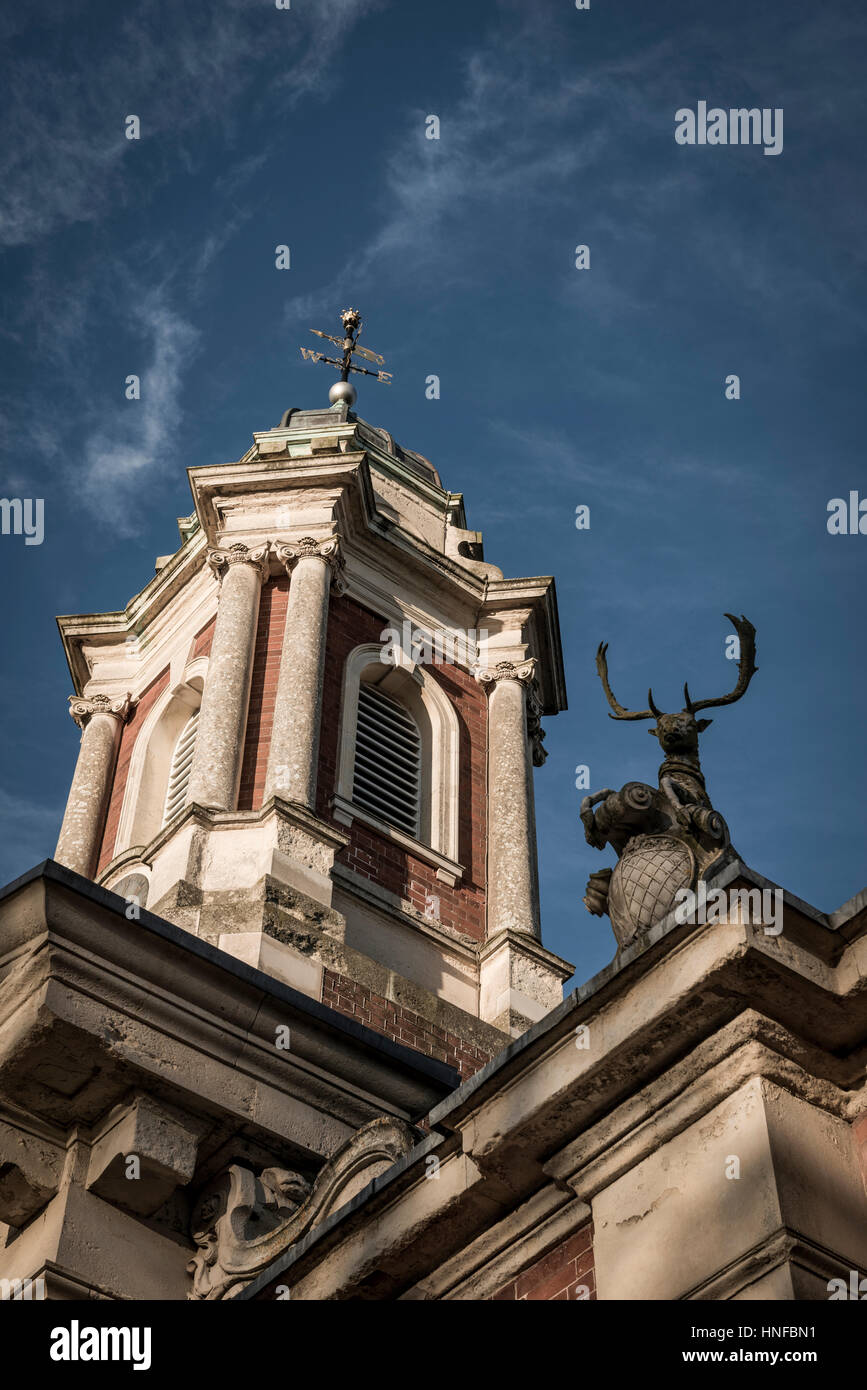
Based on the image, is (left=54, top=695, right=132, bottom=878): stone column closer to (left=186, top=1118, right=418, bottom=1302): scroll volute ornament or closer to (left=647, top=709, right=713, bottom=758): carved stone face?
(left=186, top=1118, right=418, bottom=1302): scroll volute ornament

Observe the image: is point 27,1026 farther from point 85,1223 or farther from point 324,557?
point 324,557

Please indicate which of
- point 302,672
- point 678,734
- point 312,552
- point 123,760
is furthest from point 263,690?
point 678,734

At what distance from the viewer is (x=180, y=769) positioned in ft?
60.5

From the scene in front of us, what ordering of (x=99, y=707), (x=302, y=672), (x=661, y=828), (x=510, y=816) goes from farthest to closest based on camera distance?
(x=99, y=707), (x=510, y=816), (x=302, y=672), (x=661, y=828)

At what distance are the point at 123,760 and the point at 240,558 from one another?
8.51ft

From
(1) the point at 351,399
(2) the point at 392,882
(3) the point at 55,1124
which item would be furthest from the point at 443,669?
(3) the point at 55,1124

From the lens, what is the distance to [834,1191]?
19.1 ft

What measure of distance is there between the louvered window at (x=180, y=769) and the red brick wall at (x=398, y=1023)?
4.08 meters

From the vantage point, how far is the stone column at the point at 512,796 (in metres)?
16.9

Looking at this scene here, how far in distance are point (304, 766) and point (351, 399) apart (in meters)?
10.1

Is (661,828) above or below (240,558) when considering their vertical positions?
below

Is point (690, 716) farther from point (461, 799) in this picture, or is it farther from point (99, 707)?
point (99, 707)

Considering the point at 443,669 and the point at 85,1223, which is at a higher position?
the point at 443,669

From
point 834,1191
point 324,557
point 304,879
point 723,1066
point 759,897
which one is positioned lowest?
point 834,1191
